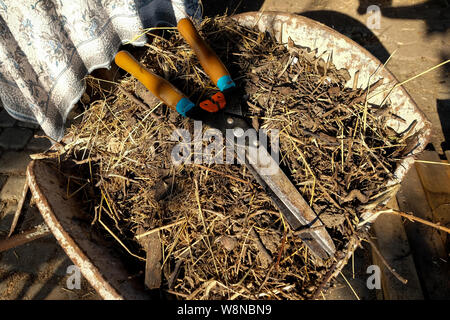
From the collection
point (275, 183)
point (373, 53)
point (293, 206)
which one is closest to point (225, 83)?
point (275, 183)

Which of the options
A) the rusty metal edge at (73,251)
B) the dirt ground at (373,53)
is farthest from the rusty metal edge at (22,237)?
the dirt ground at (373,53)

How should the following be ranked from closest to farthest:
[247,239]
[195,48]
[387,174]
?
1. [247,239]
2. [387,174]
3. [195,48]

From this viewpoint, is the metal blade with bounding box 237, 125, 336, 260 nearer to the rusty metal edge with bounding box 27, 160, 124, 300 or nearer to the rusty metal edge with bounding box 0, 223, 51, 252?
the rusty metal edge with bounding box 27, 160, 124, 300

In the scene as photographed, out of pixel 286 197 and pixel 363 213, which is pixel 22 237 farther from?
pixel 363 213

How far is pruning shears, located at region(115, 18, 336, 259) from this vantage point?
1.60 m

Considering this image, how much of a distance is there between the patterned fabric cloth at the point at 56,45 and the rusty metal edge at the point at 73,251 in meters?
0.60

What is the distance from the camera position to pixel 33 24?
1.70 metres

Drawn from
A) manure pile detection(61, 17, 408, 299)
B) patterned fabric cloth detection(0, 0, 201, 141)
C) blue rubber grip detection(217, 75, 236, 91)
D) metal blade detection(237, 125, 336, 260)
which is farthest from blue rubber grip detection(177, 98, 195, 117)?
patterned fabric cloth detection(0, 0, 201, 141)

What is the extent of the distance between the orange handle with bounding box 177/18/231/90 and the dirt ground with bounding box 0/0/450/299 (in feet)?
5.10

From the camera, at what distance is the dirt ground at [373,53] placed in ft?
7.57

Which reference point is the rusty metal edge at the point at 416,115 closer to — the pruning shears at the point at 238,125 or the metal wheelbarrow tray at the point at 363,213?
the metal wheelbarrow tray at the point at 363,213

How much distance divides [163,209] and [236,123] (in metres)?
0.61

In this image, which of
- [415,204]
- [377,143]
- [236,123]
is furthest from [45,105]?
[415,204]

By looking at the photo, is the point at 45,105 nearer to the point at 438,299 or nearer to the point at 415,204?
the point at 415,204
